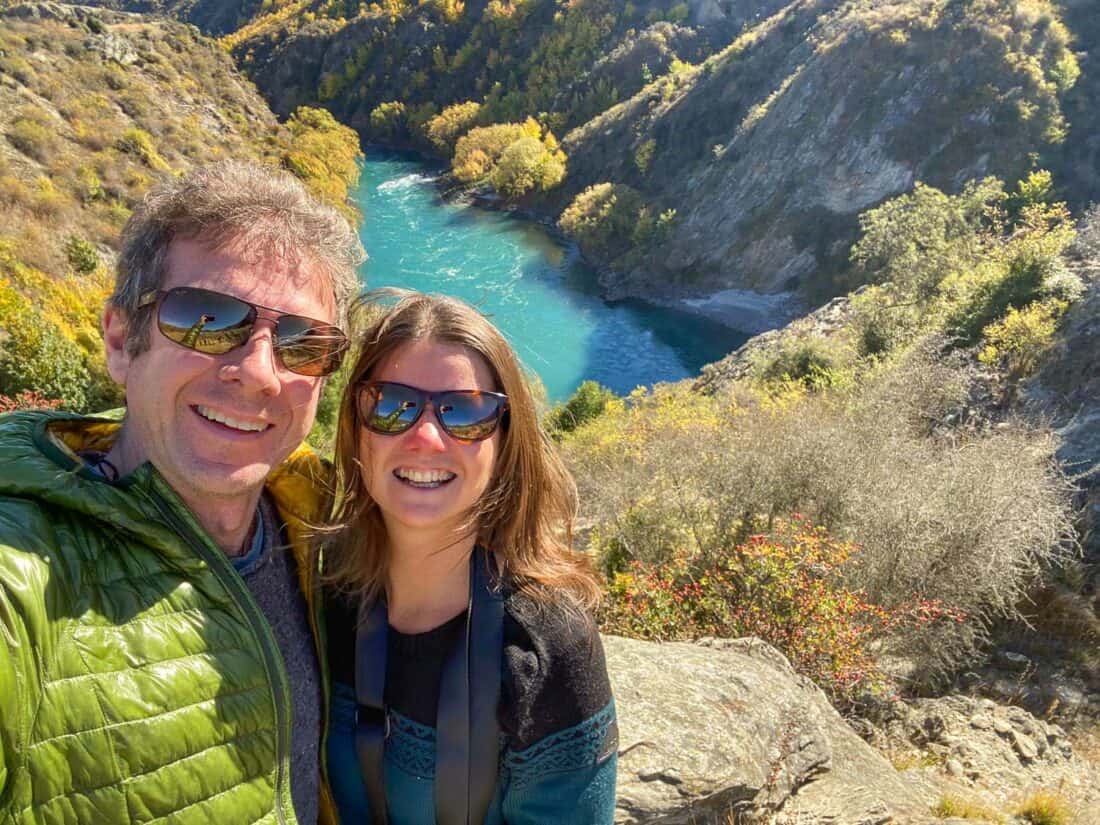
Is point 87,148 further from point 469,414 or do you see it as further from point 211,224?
point 469,414

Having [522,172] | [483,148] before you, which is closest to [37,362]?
[522,172]

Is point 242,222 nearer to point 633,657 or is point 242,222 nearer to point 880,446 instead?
point 633,657

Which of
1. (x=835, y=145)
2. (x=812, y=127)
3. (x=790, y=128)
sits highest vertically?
(x=812, y=127)

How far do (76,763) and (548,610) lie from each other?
1042 millimetres

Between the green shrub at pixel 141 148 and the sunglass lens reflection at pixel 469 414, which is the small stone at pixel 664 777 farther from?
the green shrub at pixel 141 148

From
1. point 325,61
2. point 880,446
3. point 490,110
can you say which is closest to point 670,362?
point 880,446

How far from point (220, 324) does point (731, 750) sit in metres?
3.22

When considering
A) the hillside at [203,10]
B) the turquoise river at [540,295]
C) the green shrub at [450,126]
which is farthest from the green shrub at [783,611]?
the hillside at [203,10]

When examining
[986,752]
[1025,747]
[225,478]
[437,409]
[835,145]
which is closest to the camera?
[225,478]

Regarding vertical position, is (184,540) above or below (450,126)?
below

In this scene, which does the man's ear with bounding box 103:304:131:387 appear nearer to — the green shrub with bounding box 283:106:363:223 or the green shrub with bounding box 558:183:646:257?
the green shrub with bounding box 283:106:363:223

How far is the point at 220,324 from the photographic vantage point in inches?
62.6

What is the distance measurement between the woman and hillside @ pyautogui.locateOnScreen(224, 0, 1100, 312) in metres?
34.6

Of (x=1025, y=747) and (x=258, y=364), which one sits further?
(x=1025, y=747)
